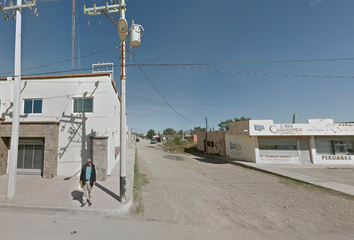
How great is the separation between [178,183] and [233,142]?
11625 millimetres

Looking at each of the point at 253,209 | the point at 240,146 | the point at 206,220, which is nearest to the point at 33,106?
the point at 206,220

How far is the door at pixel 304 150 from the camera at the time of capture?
45.7ft

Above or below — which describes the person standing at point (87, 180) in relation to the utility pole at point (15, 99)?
below

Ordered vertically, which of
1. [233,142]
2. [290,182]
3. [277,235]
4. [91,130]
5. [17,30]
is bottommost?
[290,182]

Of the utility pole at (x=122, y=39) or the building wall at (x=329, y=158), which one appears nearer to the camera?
the utility pole at (x=122, y=39)

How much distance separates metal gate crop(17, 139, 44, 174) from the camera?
8281mm

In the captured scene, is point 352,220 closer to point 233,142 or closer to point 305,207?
point 305,207

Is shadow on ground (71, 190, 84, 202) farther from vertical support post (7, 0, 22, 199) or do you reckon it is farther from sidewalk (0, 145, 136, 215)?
vertical support post (7, 0, 22, 199)

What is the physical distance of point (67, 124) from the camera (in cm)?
827

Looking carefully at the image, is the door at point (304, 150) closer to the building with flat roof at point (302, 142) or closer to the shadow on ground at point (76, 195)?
the building with flat roof at point (302, 142)

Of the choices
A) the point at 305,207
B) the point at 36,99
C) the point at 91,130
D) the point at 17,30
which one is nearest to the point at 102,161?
the point at 91,130

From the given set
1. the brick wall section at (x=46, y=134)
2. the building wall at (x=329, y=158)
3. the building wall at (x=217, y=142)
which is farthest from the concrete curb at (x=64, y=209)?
the building wall at (x=329, y=158)

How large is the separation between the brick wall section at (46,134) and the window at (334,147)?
2238cm

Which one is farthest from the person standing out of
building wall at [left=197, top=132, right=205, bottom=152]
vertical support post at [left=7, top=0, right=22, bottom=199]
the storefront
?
building wall at [left=197, top=132, right=205, bottom=152]
